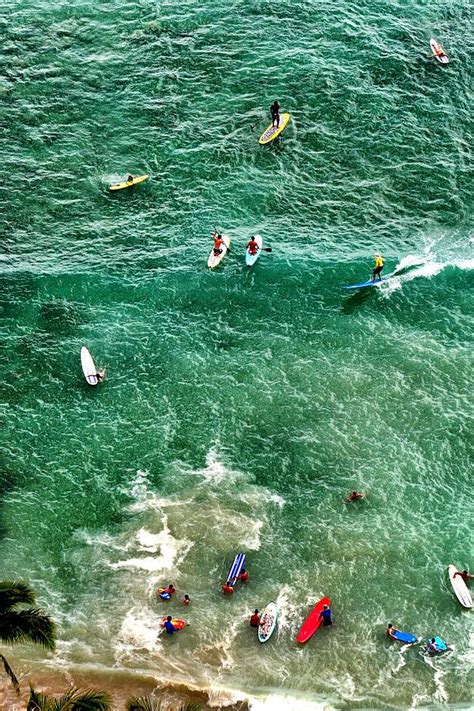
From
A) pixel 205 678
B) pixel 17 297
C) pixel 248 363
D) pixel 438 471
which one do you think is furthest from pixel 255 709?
pixel 17 297

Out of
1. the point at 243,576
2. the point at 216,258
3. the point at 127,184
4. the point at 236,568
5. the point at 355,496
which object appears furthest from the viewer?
the point at 127,184

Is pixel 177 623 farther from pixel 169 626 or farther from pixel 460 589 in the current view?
pixel 460 589

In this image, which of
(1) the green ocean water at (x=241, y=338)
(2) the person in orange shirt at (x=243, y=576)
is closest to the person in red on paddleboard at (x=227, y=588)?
(1) the green ocean water at (x=241, y=338)

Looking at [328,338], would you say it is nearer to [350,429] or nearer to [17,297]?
[350,429]

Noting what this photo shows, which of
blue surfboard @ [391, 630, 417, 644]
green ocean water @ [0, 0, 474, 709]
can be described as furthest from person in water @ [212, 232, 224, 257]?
blue surfboard @ [391, 630, 417, 644]

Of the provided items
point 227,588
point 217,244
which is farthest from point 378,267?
point 227,588

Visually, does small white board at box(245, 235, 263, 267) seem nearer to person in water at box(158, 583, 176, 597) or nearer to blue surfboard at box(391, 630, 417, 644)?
person in water at box(158, 583, 176, 597)
